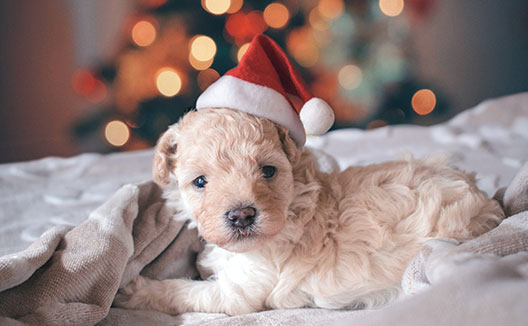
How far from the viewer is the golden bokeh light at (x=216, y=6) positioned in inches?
184

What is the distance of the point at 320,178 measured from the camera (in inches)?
68.4

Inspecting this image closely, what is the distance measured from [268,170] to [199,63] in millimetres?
3503

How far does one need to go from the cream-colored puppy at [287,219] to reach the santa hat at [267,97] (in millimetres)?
40

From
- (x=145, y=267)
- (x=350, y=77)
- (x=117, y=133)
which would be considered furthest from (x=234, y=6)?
(x=145, y=267)

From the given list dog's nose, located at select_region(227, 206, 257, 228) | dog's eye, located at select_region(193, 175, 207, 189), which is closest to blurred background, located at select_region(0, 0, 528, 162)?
dog's eye, located at select_region(193, 175, 207, 189)

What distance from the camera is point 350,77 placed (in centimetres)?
560

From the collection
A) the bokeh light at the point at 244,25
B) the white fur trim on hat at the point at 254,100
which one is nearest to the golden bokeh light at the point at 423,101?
the bokeh light at the point at 244,25

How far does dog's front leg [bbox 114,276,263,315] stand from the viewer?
5.04ft

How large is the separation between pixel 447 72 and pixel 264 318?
5394 mm

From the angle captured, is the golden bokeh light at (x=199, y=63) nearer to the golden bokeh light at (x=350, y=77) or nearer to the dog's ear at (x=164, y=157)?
the golden bokeh light at (x=350, y=77)

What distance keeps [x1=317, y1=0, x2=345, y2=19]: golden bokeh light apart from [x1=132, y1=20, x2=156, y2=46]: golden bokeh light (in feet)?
6.55

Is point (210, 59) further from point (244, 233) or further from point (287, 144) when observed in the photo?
point (244, 233)

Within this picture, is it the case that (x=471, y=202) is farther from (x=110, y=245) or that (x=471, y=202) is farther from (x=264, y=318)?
(x=110, y=245)

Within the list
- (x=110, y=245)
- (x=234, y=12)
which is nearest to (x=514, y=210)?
(x=110, y=245)
